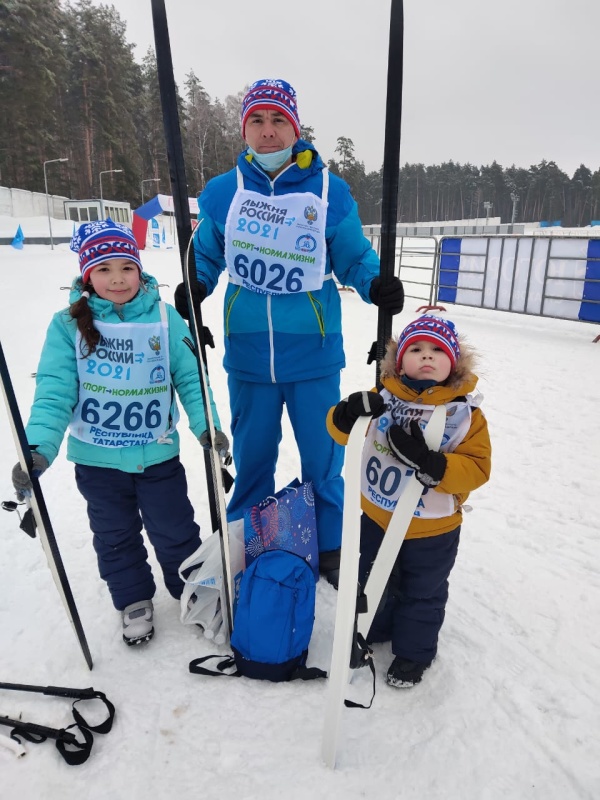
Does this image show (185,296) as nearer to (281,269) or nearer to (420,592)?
(281,269)

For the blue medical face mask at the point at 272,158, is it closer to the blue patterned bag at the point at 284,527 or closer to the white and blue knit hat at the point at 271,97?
the white and blue knit hat at the point at 271,97

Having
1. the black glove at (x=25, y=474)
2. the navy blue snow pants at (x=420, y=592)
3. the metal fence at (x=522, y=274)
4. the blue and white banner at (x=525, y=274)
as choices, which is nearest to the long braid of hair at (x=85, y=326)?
the black glove at (x=25, y=474)

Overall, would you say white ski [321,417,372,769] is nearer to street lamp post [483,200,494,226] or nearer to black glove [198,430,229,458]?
black glove [198,430,229,458]

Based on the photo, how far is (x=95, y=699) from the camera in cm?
172

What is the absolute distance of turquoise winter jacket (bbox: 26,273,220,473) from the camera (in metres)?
1.71

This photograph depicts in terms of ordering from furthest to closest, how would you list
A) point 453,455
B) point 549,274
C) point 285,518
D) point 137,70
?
point 137,70 → point 549,274 → point 285,518 → point 453,455

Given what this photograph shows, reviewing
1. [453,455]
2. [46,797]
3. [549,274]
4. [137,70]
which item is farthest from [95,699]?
[137,70]

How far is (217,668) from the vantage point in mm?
1838

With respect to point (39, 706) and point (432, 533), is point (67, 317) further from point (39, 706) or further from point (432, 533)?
point (432, 533)

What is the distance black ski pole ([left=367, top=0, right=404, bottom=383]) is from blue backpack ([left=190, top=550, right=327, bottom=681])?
0.91 metres

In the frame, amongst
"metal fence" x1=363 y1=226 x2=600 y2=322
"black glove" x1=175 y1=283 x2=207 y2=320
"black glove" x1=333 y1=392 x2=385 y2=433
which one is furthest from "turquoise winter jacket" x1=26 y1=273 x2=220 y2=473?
"metal fence" x1=363 y1=226 x2=600 y2=322

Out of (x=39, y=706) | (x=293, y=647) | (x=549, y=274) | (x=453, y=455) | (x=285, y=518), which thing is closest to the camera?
(x=453, y=455)

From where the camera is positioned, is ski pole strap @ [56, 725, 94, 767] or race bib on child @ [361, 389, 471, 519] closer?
ski pole strap @ [56, 725, 94, 767]

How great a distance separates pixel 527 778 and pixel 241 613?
0.99 m
